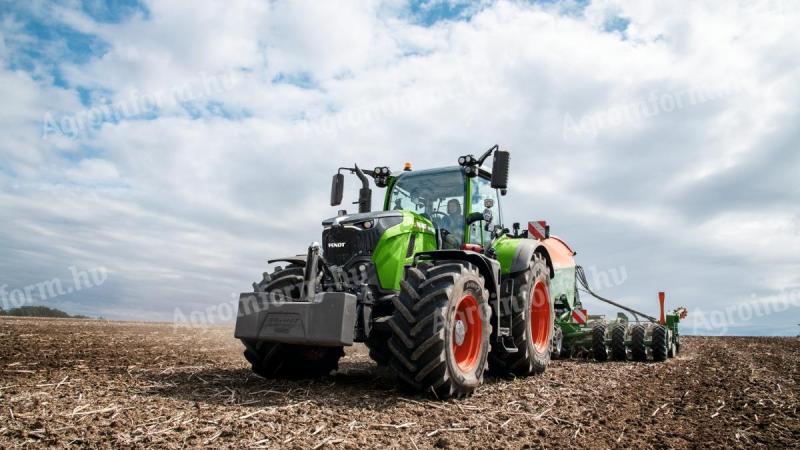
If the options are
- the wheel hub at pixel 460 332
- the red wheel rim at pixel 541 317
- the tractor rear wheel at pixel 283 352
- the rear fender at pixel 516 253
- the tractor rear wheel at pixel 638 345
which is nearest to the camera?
the wheel hub at pixel 460 332

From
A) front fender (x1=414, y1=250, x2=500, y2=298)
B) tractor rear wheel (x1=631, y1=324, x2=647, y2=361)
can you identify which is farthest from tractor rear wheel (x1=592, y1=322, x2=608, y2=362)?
front fender (x1=414, y1=250, x2=500, y2=298)

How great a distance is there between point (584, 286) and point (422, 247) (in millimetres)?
7473

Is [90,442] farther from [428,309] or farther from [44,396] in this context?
[428,309]

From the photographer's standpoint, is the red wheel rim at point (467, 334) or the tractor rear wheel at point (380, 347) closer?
the red wheel rim at point (467, 334)

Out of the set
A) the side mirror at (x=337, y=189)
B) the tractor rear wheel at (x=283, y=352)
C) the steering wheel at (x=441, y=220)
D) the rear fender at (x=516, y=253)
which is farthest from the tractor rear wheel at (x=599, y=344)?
the tractor rear wheel at (x=283, y=352)

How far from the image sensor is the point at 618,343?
10.8 m

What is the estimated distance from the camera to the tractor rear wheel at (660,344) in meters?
10.7

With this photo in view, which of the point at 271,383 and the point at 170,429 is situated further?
the point at 271,383

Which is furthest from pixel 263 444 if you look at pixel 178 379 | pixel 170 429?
pixel 178 379

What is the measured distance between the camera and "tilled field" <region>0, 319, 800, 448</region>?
13.7ft

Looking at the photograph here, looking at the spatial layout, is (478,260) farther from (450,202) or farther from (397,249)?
(450,202)

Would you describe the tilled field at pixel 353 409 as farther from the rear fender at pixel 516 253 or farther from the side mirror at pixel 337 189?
the side mirror at pixel 337 189

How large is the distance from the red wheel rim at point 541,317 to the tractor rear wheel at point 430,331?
9.91 ft

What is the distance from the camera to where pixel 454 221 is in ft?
25.4
